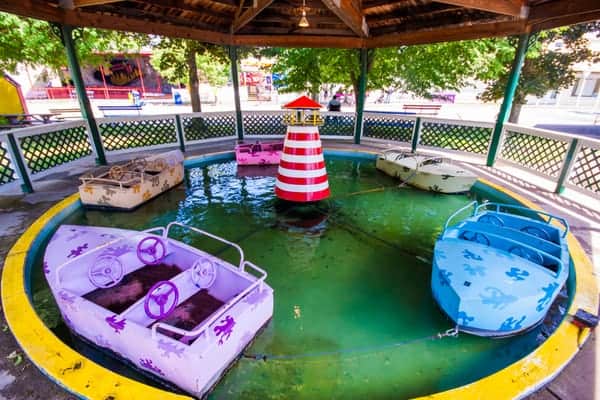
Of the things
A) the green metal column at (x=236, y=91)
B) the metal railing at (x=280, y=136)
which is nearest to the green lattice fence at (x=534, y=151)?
the metal railing at (x=280, y=136)

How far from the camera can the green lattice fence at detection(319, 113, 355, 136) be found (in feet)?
36.5

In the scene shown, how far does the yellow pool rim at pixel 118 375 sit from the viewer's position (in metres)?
2.04

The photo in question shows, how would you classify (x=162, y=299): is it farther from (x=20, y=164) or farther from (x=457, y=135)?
(x=457, y=135)

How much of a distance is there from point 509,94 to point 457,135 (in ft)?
5.95

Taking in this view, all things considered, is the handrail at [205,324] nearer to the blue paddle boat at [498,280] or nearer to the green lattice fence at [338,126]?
the blue paddle boat at [498,280]

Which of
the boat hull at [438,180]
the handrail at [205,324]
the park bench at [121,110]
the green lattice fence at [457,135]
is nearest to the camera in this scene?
the handrail at [205,324]

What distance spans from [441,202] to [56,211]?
697 centimetres

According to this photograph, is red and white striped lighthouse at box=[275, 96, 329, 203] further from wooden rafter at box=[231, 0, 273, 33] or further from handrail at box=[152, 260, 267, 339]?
wooden rafter at box=[231, 0, 273, 33]

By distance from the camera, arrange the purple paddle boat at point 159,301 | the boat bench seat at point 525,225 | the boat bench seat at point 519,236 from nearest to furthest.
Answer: the purple paddle boat at point 159,301
the boat bench seat at point 519,236
the boat bench seat at point 525,225

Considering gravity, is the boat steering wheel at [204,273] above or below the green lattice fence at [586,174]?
below

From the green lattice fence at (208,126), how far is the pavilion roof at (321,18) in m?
2.34

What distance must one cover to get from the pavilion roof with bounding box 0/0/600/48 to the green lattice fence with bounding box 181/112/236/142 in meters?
2.34

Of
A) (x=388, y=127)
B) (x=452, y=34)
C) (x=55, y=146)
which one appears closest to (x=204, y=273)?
(x=55, y=146)

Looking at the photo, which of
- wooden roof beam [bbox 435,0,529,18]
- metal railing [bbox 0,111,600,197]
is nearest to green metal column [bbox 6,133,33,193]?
metal railing [bbox 0,111,600,197]
